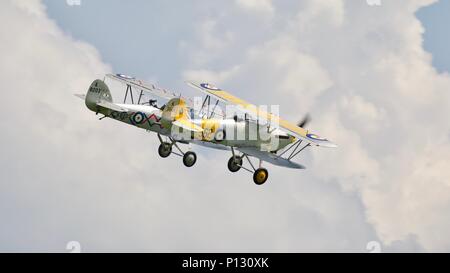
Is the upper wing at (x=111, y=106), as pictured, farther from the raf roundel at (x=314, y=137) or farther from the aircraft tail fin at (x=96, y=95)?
the raf roundel at (x=314, y=137)

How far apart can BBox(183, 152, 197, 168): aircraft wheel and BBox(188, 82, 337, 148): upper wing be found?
2.25 m

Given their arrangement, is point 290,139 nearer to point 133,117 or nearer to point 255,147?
point 255,147

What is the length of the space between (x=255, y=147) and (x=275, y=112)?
1513 millimetres

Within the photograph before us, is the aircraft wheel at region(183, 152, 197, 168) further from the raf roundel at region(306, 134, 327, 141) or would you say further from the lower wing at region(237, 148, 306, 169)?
the raf roundel at region(306, 134, 327, 141)

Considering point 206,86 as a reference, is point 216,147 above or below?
Answer: below

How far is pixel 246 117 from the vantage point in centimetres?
3919

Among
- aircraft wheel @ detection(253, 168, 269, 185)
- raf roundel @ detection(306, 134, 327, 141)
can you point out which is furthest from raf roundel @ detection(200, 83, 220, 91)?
raf roundel @ detection(306, 134, 327, 141)

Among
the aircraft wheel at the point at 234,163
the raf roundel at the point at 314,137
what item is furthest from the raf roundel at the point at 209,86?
the raf roundel at the point at 314,137

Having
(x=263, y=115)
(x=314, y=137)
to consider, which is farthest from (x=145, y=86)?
(x=314, y=137)

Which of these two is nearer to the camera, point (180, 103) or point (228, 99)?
point (180, 103)

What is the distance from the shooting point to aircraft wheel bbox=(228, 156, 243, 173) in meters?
39.8

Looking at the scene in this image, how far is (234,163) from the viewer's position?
40.1 meters

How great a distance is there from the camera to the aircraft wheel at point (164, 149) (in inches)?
1581

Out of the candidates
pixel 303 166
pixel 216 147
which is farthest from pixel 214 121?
→ pixel 303 166
